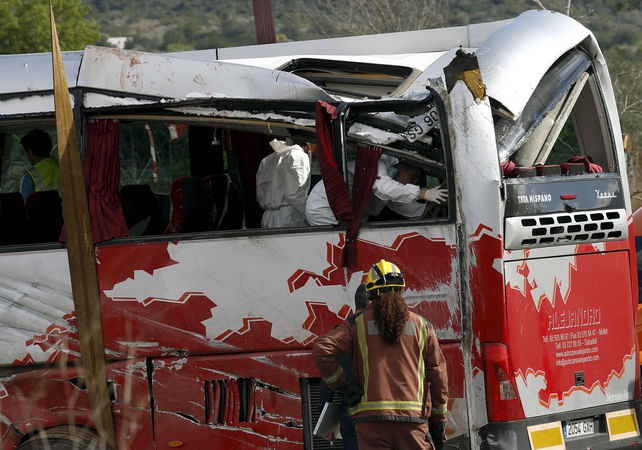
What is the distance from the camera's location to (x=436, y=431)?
4.96 m

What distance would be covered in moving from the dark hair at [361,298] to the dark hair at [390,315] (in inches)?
10.2

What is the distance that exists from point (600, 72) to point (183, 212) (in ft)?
10.1

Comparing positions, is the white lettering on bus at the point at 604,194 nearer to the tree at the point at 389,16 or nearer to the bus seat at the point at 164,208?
the bus seat at the point at 164,208

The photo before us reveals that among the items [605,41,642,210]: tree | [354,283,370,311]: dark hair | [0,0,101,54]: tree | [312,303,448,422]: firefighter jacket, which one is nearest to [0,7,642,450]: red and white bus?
[354,283,370,311]: dark hair

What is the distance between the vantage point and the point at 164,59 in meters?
5.37

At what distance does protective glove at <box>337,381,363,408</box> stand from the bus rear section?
0.82 meters

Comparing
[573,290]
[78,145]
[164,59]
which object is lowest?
[573,290]

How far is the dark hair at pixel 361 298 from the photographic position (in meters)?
4.96

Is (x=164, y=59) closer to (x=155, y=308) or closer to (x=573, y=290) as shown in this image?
(x=155, y=308)

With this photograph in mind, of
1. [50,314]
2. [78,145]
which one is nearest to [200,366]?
[50,314]

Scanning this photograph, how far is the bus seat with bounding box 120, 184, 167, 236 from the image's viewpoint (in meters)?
6.28

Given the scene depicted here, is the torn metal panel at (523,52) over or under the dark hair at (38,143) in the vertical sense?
over

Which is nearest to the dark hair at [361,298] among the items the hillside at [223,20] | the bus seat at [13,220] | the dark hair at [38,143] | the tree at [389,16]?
the bus seat at [13,220]

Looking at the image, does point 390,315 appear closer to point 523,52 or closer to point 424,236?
point 424,236
